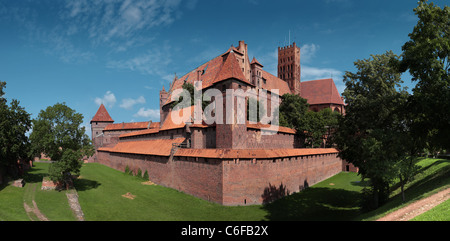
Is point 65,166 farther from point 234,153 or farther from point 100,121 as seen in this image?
point 100,121

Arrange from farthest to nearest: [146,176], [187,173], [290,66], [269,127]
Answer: [290,66] → [146,176] → [269,127] → [187,173]

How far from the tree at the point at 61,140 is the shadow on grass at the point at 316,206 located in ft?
63.5

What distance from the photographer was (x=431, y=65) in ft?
51.5

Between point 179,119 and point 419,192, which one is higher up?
point 179,119

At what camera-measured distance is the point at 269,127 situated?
33.5 metres

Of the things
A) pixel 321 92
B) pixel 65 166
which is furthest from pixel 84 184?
pixel 321 92

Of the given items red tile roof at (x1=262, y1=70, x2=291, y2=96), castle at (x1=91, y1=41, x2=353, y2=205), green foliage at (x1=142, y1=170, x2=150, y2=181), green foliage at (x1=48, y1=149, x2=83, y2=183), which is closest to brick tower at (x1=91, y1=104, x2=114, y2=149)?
castle at (x1=91, y1=41, x2=353, y2=205)

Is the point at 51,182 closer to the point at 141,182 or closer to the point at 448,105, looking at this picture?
the point at 141,182

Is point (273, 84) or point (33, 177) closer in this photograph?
point (33, 177)

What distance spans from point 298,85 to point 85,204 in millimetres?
55086

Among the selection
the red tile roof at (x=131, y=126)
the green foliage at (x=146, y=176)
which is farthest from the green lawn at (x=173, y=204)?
the red tile roof at (x=131, y=126)

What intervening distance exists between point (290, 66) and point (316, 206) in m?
46.4
